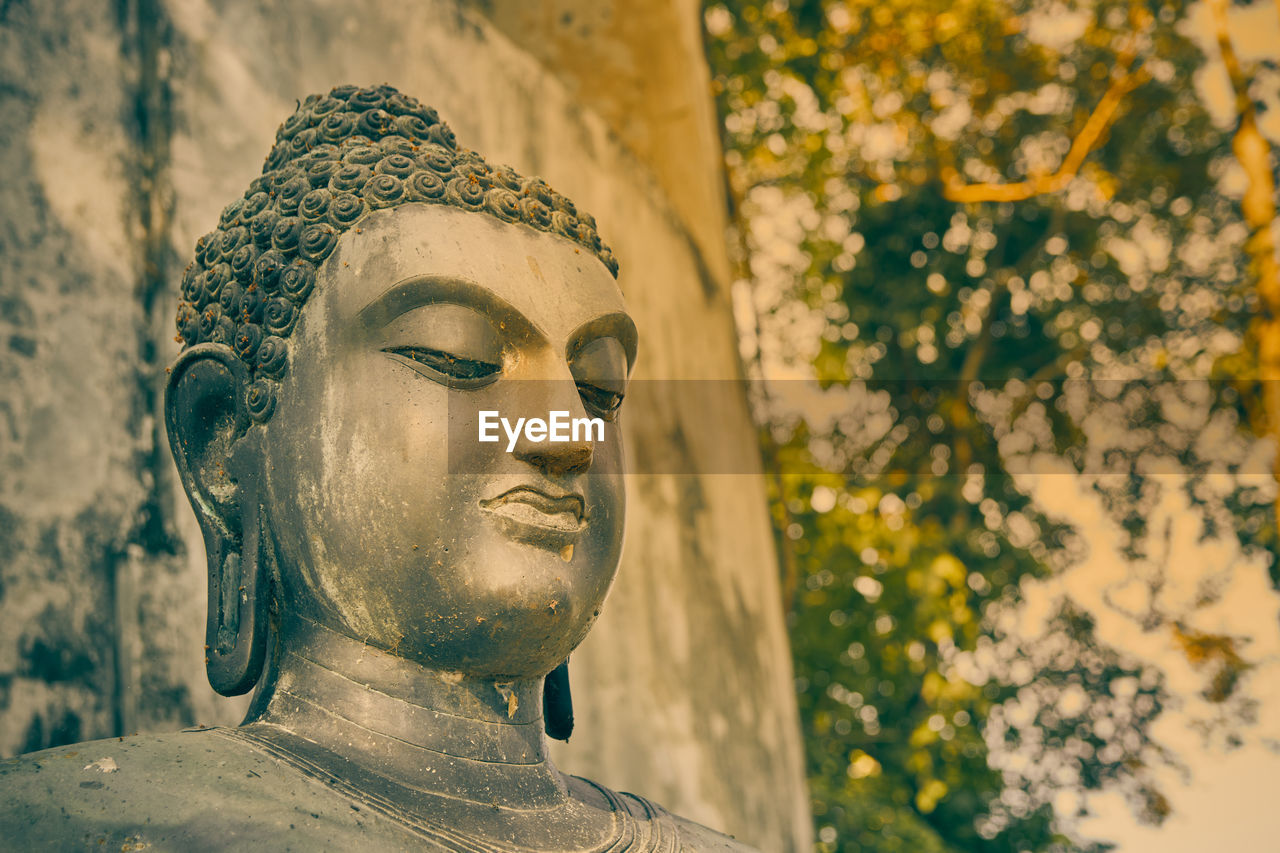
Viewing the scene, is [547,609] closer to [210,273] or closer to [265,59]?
[210,273]

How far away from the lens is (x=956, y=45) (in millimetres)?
9758

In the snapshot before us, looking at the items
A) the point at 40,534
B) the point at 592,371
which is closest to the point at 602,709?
the point at 40,534

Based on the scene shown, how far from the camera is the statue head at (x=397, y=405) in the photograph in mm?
1734

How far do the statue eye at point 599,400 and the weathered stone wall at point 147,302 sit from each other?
1121 mm

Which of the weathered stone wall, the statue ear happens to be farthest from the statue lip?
the weathered stone wall

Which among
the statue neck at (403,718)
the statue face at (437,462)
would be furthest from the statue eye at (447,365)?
the statue neck at (403,718)

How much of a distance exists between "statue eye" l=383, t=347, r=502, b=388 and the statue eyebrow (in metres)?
0.06

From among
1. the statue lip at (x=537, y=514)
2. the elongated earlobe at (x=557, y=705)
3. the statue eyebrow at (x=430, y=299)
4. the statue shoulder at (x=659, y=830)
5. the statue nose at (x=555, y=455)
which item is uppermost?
the statue eyebrow at (x=430, y=299)

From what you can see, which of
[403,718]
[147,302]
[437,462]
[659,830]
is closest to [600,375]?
[437,462]

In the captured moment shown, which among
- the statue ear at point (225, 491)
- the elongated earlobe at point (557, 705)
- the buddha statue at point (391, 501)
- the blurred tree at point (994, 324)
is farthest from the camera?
the blurred tree at point (994, 324)

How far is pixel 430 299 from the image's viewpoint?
1787 mm

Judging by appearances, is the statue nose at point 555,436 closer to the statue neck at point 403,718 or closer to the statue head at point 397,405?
the statue head at point 397,405

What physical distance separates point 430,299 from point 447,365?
10 cm

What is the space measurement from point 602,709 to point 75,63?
268cm
